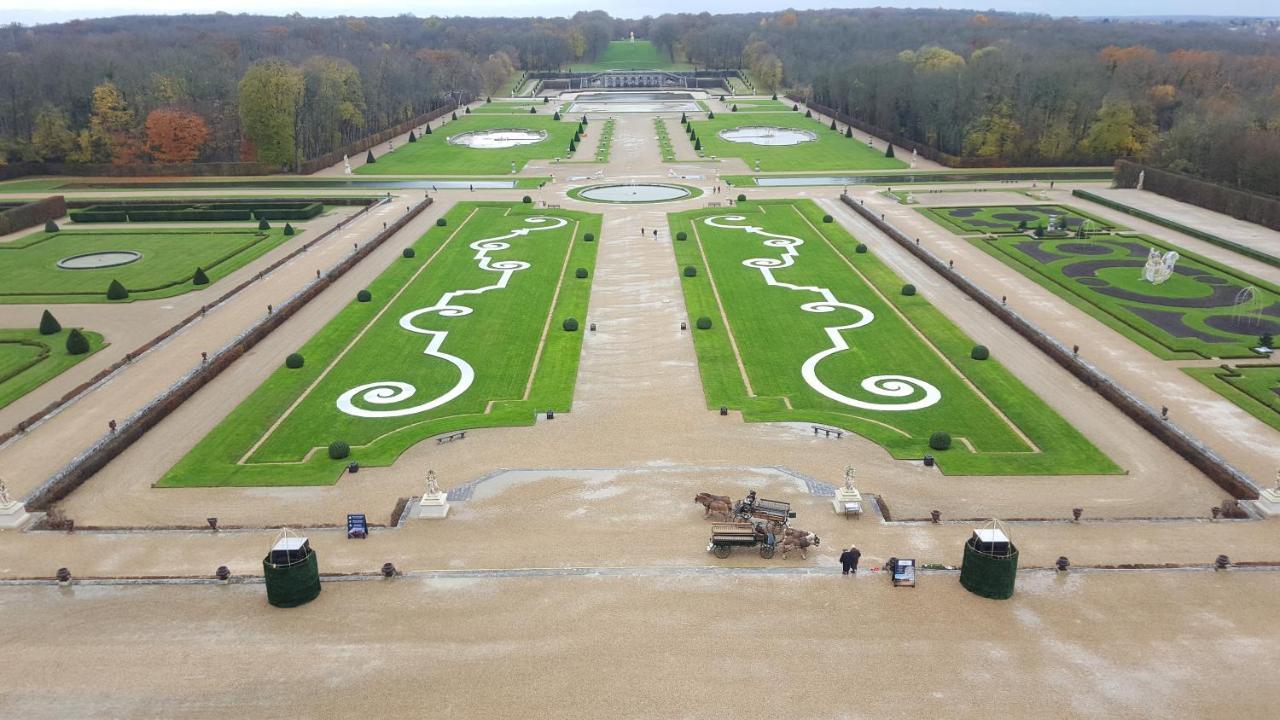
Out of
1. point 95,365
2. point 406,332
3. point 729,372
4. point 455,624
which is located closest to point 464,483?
point 455,624

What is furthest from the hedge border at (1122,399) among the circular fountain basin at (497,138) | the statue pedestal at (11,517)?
the circular fountain basin at (497,138)

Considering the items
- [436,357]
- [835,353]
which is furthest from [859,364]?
[436,357]

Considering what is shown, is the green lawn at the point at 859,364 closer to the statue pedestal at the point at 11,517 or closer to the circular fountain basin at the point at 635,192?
the circular fountain basin at the point at 635,192

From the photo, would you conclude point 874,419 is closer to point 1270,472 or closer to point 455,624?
point 1270,472

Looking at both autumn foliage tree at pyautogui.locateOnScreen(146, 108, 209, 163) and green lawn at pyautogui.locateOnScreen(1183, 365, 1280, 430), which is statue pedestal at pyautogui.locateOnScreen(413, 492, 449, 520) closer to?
green lawn at pyautogui.locateOnScreen(1183, 365, 1280, 430)

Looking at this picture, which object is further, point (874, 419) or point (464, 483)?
point (874, 419)

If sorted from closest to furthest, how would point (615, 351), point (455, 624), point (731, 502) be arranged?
point (455, 624) → point (731, 502) → point (615, 351)

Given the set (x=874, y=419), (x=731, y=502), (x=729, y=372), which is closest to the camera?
(x=731, y=502)
